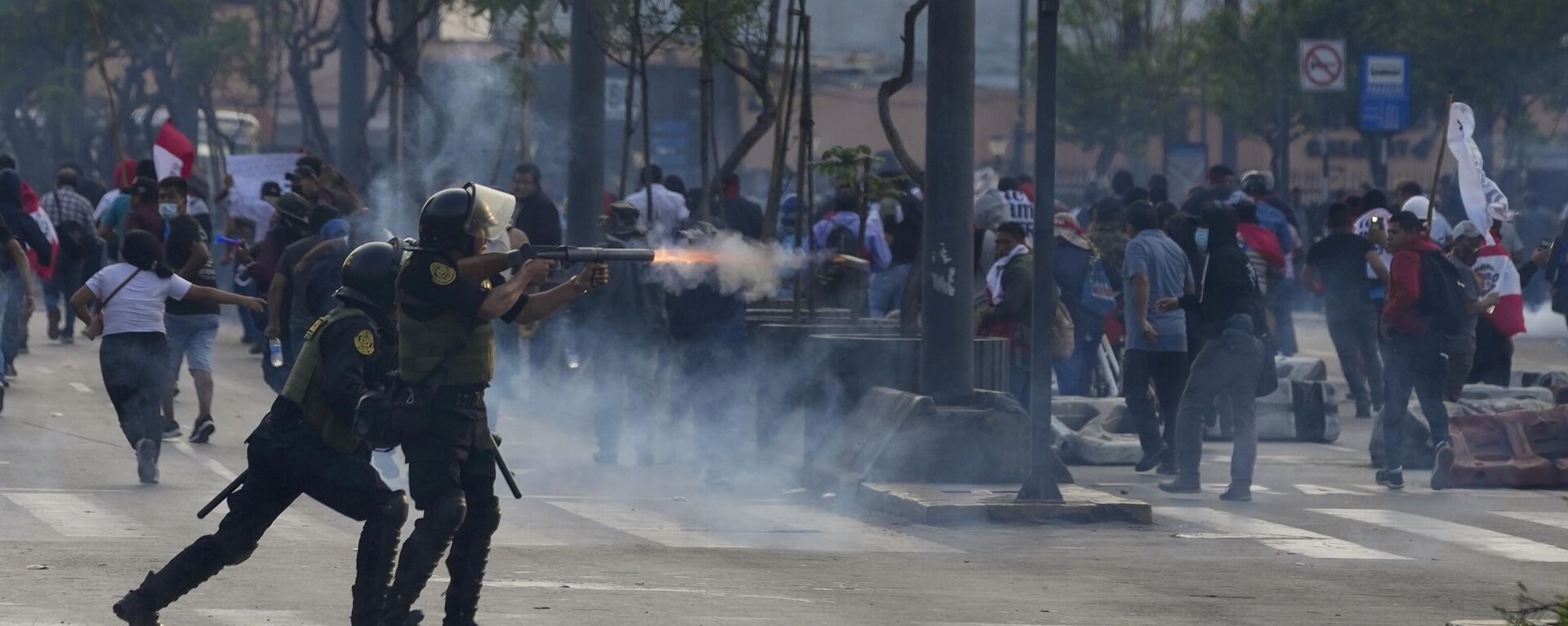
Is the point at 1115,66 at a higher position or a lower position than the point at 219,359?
higher

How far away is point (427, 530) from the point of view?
7281 millimetres

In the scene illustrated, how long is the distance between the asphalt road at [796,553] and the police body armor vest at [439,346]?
104 centimetres

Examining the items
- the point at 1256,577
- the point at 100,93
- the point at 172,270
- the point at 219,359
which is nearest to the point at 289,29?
the point at 219,359

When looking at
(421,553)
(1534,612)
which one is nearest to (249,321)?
(421,553)

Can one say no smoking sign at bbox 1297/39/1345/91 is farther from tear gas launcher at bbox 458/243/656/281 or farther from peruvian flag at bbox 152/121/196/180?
tear gas launcher at bbox 458/243/656/281

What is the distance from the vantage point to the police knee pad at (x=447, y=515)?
23.8 feet

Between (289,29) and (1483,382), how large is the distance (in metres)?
21.6

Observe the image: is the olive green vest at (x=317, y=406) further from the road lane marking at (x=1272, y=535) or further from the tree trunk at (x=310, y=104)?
the tree trunk at (x=310, y=104)

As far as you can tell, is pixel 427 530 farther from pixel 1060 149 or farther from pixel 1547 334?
pixel 1060 149

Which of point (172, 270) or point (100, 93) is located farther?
point (100, 93)

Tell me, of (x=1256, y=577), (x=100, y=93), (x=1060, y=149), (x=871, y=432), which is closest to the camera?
(x=1256, y=577)

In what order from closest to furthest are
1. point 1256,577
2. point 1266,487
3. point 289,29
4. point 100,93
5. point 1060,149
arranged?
point 1256,577 < point 1266,487 < point 289,29 < point 100,93 < point 1060,149

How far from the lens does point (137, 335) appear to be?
40.8 feet

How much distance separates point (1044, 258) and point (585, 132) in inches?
251
